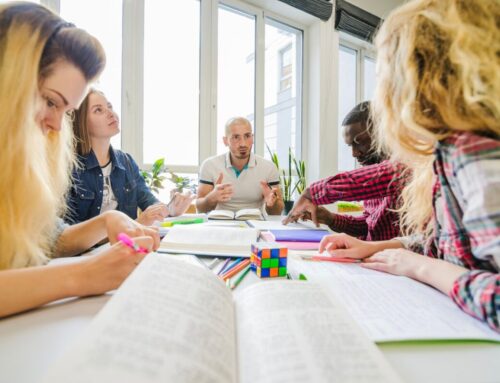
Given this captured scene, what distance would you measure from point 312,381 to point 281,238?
0.67 metres

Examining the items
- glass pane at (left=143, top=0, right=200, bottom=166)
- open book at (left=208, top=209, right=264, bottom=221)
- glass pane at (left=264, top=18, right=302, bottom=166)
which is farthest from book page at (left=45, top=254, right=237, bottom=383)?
glass pane at (left=264, top=18, right=302, bottom=166)

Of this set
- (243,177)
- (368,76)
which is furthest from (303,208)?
(368,76)

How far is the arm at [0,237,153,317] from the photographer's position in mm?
430

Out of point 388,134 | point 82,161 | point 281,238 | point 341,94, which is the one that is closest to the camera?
point 388,134

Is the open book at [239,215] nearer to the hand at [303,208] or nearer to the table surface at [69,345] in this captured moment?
the hand at [303,208]

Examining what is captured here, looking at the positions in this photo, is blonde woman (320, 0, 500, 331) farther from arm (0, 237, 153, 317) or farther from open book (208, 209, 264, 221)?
open book (208, 209, 264, 221)

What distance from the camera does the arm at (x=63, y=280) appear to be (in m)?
0.43

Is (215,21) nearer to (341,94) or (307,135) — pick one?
(307,135)

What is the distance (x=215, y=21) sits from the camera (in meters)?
2.65

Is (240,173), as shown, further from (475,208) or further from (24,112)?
(475,208)

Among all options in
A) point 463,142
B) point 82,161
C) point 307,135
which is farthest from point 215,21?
point 463,142

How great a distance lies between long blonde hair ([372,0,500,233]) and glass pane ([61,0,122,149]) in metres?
2.05

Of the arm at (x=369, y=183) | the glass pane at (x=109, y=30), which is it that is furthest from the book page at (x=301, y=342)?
the glass pane at (x=109, y=30)

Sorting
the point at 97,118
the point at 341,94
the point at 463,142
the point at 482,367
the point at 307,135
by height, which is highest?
the point at 341,94
